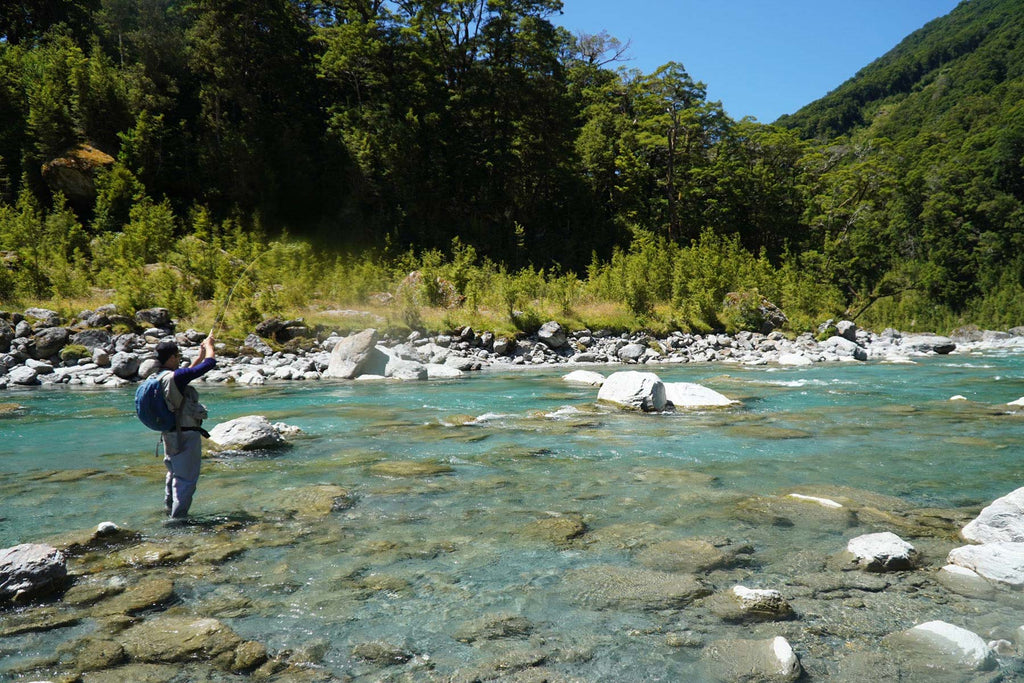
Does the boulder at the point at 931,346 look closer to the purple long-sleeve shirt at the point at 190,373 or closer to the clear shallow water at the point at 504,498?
the clear shallow water at the point at 504,498

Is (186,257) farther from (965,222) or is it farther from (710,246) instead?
(965,222)

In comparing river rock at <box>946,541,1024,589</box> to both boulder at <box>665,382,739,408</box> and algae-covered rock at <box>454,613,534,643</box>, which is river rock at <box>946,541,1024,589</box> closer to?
algae-covered rock at <box>454,613,534,643</box>

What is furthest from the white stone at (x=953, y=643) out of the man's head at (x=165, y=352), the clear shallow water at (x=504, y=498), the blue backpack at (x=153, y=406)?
the man's head at (x=165, y=352)

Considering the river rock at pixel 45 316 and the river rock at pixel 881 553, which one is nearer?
the river rock at pixel 881 553

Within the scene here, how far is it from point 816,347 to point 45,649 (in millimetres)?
21535

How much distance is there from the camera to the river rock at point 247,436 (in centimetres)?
705

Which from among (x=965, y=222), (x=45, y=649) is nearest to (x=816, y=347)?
(x=45, y=649)

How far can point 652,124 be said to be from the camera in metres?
33.4

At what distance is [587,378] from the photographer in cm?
1302

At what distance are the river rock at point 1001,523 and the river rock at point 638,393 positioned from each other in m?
5.49

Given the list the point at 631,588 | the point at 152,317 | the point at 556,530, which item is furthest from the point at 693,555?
the point at 152,317

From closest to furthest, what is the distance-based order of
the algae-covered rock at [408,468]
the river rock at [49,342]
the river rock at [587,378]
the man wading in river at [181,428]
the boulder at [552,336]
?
the man wading in river at [181,428], the algae-covered rock at [408,468], the river rock at [587,378], the river rock at [49,342], the boulder at [552,336]

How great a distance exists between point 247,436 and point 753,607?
591cm

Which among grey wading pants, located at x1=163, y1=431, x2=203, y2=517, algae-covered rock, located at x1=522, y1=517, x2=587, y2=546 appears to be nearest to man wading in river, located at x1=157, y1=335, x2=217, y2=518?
grey wading pants, located at x1=163, y1=431, x2=203, y2=517
